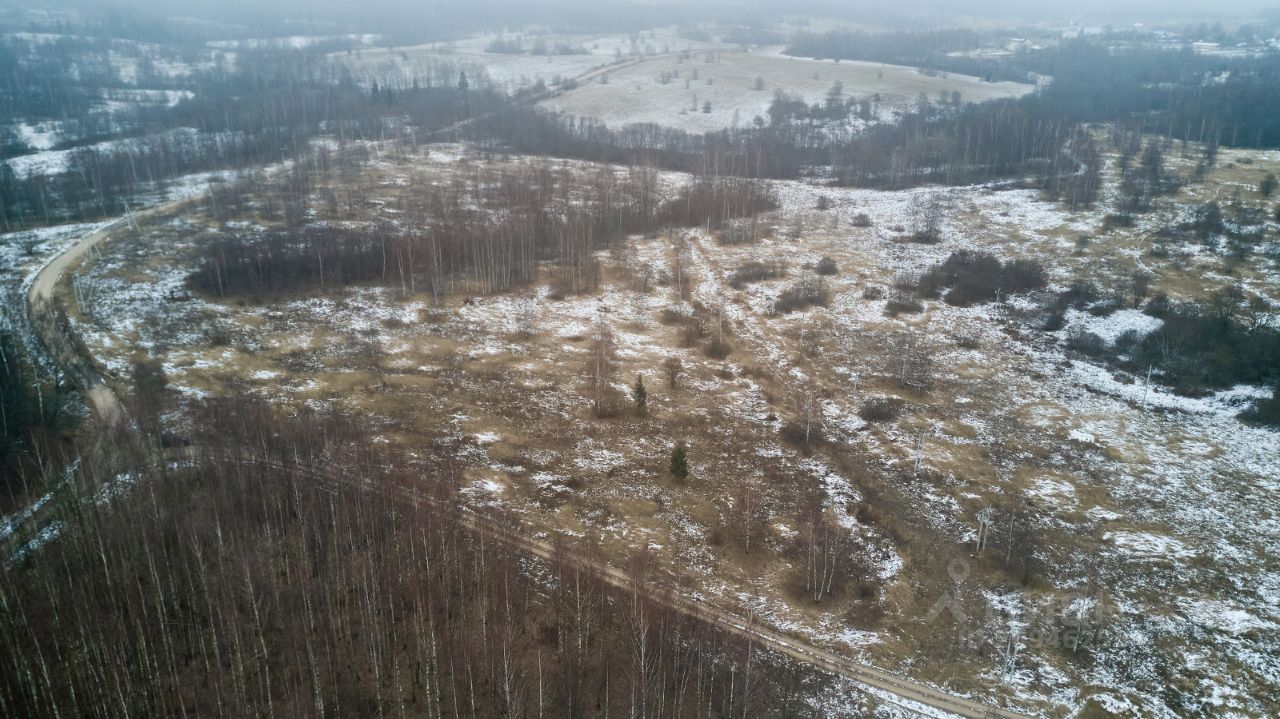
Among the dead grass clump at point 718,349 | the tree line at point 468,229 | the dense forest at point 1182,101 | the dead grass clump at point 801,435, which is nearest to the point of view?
the dead grass clump at point 801,435

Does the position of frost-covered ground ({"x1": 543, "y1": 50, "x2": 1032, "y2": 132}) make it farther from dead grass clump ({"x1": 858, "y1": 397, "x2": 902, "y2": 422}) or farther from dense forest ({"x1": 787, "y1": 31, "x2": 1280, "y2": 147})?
dead grass clump ({"x1": 858, "y1": 397, "x2": 902, "y2": 422})

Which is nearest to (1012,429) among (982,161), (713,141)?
(982,161)

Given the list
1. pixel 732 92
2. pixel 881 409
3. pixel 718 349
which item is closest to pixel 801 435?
pixel 881 409

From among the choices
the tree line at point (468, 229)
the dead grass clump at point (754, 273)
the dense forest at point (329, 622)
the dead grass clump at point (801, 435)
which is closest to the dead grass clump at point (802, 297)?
the dead grass clump at point (754, 273)

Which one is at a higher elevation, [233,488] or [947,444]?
[233,488]

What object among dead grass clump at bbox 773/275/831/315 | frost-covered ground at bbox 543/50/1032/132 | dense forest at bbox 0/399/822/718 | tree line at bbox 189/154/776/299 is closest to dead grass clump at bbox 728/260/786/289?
dead grass clump at bbox 773/275/831/315

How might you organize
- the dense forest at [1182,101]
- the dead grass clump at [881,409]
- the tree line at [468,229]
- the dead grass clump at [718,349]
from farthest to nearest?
the dense forest at [1182,101], the tree line at [468,229], the dead grass clump at [718,349], the dead grass clump at [881,409]

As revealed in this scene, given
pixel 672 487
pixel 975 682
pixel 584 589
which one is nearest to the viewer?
pixel 975 682

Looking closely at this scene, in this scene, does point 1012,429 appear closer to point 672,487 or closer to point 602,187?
point 672,487

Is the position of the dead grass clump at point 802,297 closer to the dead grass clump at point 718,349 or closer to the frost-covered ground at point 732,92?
the dead grass clump at point 718,349
